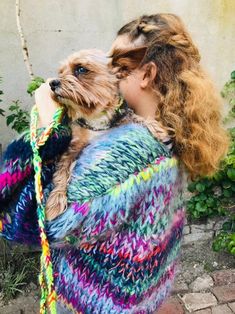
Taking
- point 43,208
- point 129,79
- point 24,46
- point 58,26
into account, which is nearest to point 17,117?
point 24,46

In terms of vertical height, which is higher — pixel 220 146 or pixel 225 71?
pixel 220 146

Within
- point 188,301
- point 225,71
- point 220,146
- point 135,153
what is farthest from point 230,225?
point 135,153

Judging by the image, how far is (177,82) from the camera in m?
1.43

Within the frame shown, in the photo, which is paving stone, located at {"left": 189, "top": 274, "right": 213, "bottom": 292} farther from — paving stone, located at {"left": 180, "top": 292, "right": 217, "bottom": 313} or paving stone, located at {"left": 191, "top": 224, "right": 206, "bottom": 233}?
paving stone, located at {"left": 191, "top": 224, "right": 206, "bottom": 233}

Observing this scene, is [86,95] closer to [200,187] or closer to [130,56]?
[130,56]

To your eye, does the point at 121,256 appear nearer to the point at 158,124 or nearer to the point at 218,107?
the point at 158,124

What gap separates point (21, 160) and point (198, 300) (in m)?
2.36

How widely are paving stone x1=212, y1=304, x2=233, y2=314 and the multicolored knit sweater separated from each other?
1.79m

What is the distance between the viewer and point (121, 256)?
1427 millimetres

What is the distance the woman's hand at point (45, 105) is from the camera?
142 centimetres

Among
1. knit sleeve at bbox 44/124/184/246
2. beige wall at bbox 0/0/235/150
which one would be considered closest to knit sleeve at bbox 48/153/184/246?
knit sleeve at bbox 44/124/184/246

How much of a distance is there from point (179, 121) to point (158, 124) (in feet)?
0.24

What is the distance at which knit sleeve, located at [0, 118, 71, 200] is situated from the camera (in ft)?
4.41

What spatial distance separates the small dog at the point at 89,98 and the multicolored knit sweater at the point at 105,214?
0.32ft
